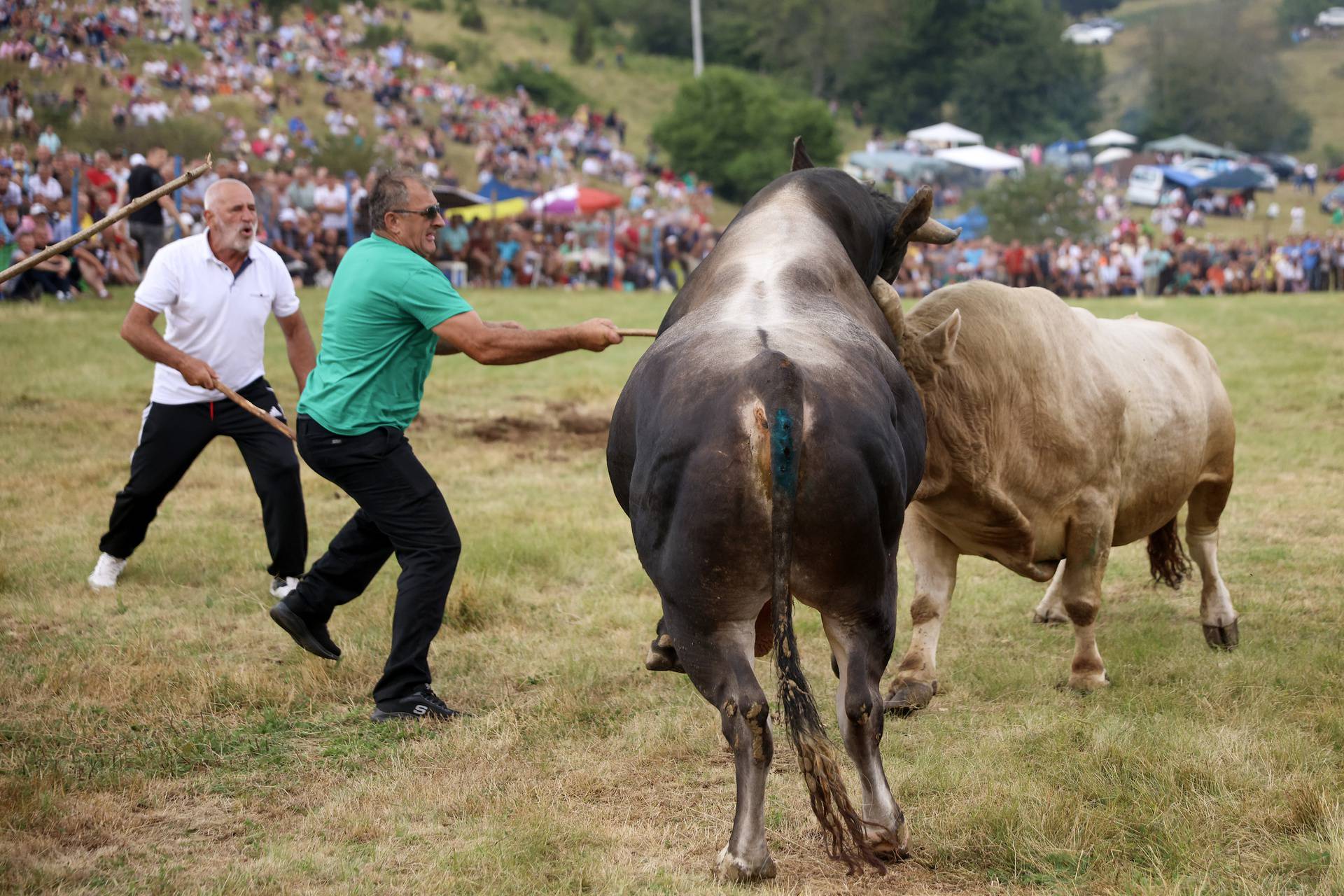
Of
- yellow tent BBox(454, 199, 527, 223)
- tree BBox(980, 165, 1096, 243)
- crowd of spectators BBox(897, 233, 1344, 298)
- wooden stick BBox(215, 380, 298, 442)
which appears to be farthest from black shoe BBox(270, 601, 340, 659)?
tree BBox(980, 165, 1096, 243)

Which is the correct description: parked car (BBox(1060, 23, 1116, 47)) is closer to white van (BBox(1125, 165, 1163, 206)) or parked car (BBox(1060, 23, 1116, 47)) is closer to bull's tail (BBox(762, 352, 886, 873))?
white van (BBox(1125, 165, 1163, 206))

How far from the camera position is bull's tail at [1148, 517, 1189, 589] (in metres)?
6.88

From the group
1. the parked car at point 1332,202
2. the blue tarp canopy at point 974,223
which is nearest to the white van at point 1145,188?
the parked car at point 1332,202

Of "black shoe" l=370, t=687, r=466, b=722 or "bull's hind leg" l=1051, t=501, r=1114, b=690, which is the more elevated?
"bull's hind leg" l=1051, t=501, r=1114, b=690

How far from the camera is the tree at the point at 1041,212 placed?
41969mm

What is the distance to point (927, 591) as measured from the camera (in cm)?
581

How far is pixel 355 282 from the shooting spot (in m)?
5.25

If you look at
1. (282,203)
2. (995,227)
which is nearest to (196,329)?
(282,203)

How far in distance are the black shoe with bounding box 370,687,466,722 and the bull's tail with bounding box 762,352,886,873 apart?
2.18 m

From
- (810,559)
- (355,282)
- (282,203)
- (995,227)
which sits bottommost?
(995,227)

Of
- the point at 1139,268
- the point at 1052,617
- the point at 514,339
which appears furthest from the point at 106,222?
the point at 1139,268

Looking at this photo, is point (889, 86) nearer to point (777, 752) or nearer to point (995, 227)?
point (995, 227)

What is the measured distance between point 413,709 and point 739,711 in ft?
7.25

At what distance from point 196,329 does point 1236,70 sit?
96.3 meters
